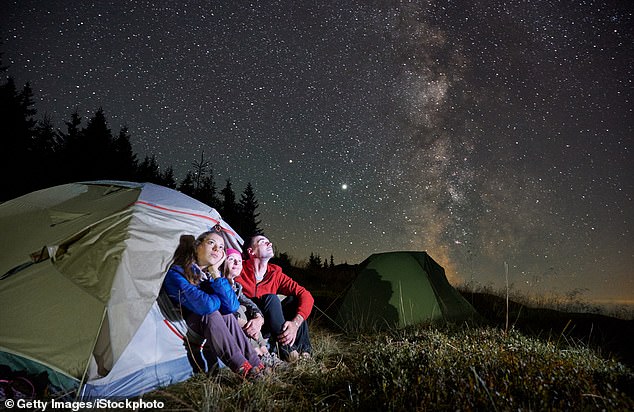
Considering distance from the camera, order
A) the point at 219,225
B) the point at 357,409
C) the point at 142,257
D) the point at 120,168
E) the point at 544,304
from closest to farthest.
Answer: the point at 357,409, the point at 142,257, the point at 219,225, the point at 544,304, the point at 120,168

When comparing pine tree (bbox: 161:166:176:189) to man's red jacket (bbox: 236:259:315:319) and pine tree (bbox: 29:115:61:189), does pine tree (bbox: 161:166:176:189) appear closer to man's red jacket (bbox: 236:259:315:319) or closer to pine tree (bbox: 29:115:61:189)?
pine tree (bbox: 29:115:61:189)

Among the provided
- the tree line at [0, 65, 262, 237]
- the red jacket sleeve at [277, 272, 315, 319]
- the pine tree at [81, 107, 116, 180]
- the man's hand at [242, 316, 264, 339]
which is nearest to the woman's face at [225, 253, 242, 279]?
the man's hand at [242, 316, 264, 339]

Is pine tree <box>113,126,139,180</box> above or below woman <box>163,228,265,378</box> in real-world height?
above

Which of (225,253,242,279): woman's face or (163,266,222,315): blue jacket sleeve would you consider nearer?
(163,266,222,315): blue jacket sleeve

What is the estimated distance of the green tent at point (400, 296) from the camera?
6242 millimetres

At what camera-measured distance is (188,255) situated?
3463mm

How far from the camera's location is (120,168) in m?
26.6

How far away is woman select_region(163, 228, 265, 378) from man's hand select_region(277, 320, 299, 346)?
53cm

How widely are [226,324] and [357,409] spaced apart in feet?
4.60

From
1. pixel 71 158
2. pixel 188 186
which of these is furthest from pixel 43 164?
pixel 188 186

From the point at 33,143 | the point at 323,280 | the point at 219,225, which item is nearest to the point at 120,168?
the point at 33,143

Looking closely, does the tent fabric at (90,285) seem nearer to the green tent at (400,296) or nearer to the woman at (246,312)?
the woman at (246,312)

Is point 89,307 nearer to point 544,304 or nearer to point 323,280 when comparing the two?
point 544,304

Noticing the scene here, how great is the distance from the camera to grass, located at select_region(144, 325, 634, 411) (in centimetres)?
235
